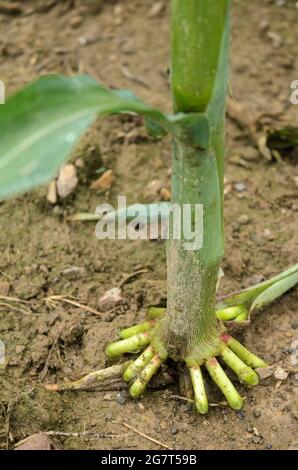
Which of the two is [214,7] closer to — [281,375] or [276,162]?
[281,375]

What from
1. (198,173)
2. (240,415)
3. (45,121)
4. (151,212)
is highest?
(45,121)

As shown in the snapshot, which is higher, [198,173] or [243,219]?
[198,173]

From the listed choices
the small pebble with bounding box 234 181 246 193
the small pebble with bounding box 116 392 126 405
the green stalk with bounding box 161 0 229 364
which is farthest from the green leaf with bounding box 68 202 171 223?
the small pebble with bounding box 234 181 246 193

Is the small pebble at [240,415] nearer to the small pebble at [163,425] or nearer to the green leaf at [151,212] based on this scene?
the small pebble at [163,425]

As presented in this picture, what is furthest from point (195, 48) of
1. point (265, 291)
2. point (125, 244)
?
point (125, 244)

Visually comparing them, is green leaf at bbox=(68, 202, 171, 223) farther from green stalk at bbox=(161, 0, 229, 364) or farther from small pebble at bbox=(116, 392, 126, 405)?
small pebble at bbox=(116, 392, 126, 405)

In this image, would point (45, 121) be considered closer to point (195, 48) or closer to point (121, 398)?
point (195, 48)
